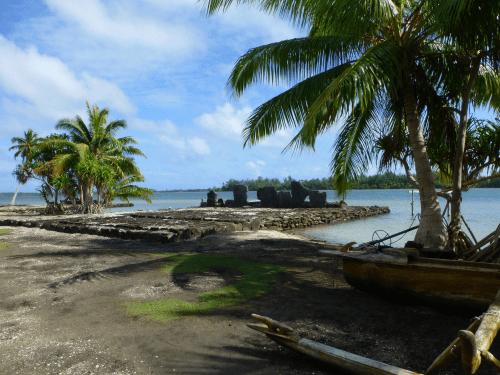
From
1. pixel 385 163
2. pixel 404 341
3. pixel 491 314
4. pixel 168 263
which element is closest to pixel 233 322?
pixel 404 341

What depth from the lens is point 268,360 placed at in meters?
→ 2.96

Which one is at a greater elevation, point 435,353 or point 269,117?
point 269,117

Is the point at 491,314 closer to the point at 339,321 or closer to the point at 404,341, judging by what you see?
the point at 404,341

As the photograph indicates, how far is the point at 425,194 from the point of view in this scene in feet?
20.8

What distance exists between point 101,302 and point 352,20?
19.8 feet

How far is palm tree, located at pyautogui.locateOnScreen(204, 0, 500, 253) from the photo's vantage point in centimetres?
538

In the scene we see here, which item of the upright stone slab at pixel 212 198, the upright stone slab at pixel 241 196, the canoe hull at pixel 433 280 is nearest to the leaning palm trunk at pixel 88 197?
the upright stone slab at pixel 241 196

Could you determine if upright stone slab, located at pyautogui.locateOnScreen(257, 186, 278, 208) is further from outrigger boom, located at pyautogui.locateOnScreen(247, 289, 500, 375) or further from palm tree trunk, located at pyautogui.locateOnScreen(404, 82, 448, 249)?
outrigger boom, located at pyautogui.locateOnScreen(247, 289, 500, 375)

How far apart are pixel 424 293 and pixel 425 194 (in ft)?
9.61

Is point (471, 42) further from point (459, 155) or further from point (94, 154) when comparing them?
point (94, 154)

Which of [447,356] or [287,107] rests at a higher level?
[287,107]

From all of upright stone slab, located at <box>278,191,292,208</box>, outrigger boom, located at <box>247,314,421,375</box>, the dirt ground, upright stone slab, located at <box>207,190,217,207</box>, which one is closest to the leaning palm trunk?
the dirt ground

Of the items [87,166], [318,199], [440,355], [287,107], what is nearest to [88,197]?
[87,166]

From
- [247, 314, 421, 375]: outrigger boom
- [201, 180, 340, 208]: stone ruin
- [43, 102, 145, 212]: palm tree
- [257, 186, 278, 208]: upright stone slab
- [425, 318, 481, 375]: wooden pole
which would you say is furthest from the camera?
[257, 186, 278, 208]: upright stone slab
